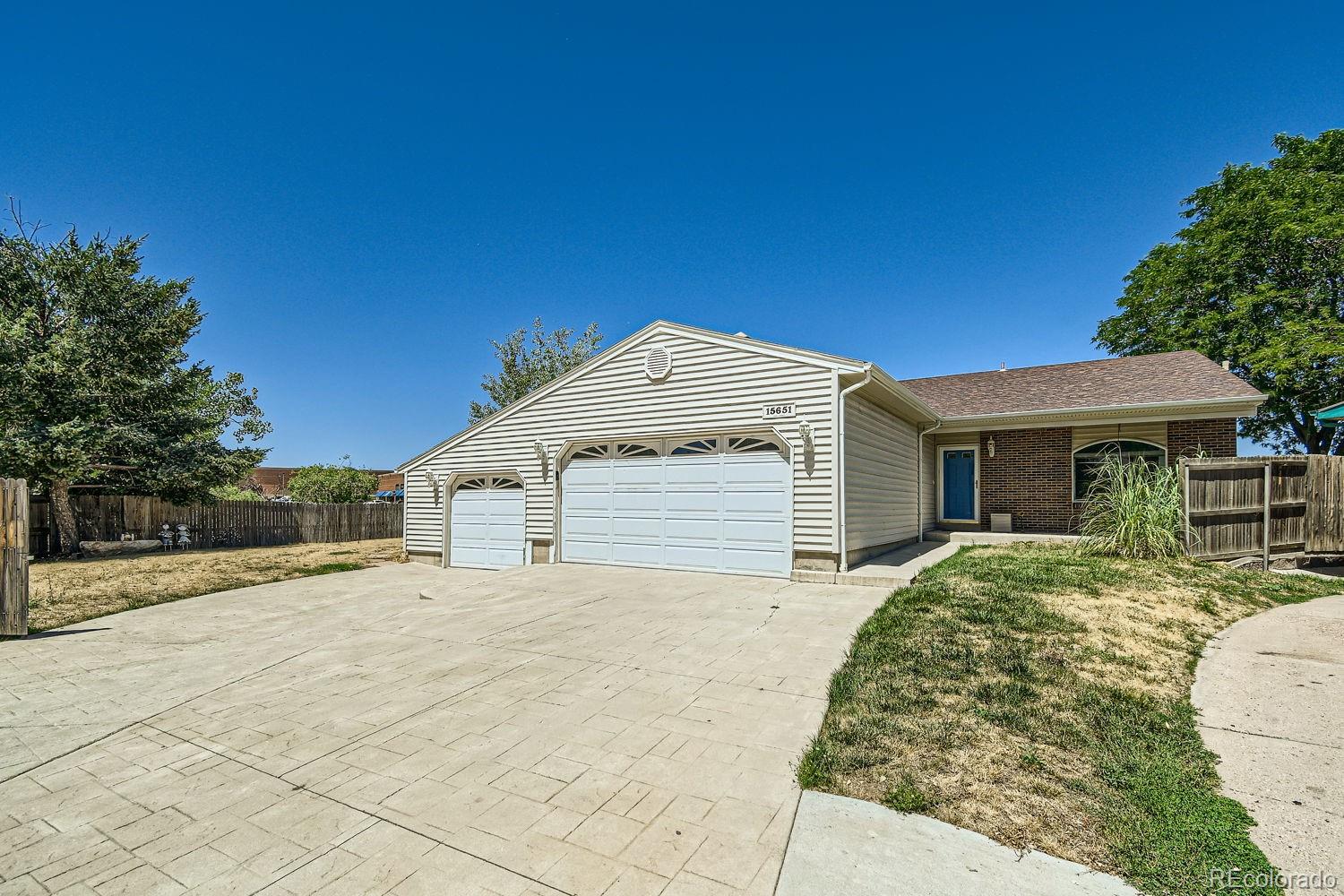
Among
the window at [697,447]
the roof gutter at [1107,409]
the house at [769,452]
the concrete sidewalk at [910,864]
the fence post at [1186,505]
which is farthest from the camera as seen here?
the roof gutter at [1107,409]

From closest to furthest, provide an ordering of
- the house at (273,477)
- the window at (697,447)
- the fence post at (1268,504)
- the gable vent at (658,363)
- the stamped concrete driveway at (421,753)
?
the stamped concrete driveway at (421,753) → the fence post at (1268,504) → the window at (697,447) → the gable vent at (658,363) → the house at (273,477)

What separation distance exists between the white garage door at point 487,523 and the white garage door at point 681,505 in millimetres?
1575

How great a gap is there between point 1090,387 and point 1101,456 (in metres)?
1.80

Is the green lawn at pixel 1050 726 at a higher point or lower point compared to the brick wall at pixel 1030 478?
lower

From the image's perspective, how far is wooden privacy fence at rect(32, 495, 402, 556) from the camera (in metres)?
15.3

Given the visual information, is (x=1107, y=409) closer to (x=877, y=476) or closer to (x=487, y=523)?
(x=877, y=476)

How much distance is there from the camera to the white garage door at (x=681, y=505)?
30.0ft

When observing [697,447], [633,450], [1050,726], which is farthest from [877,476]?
[1050,726]

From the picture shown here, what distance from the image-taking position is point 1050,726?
3.37 m

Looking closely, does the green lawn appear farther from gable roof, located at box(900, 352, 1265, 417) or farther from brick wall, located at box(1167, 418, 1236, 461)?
brick wall, located at box(1167, 418, 1236, 461)

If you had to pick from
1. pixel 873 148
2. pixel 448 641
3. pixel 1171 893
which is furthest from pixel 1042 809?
pixel 873 148

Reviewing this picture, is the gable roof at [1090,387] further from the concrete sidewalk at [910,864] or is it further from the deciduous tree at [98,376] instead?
the deciduous tree at [98,376]

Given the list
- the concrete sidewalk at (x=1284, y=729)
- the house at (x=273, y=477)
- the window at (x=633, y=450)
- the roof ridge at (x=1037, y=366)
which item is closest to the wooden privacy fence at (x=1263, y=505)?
the concrete sidewalk at (x=1284, y=729)

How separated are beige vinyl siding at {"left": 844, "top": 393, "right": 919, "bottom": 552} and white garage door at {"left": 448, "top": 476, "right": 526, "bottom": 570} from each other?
681cm
